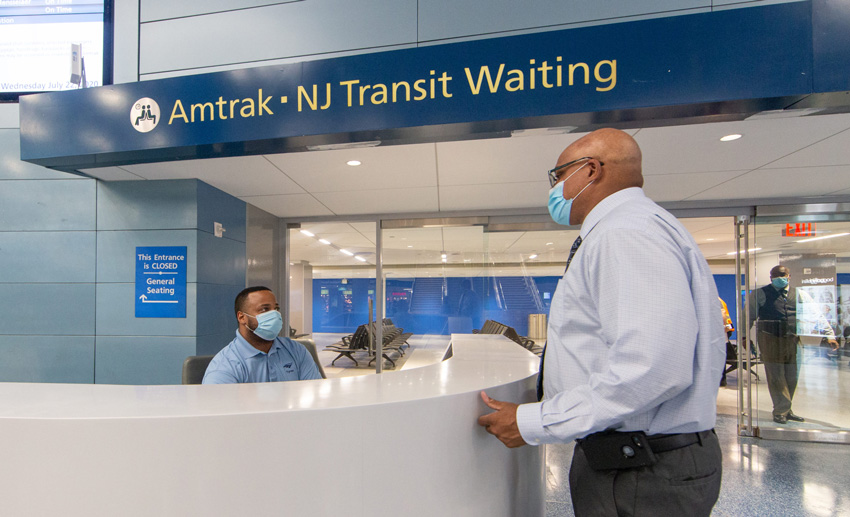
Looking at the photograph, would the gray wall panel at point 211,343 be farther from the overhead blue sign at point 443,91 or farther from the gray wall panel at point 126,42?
the gray wall panel at point 126,42

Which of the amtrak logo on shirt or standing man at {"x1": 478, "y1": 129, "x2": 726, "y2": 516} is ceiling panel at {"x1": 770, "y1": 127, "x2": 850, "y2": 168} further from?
the amtrak logo on shirt

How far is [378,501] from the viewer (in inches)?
34.8

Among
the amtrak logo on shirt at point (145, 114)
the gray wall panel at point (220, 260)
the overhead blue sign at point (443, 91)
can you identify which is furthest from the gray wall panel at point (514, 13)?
the gray wall panel at point (220, 260)

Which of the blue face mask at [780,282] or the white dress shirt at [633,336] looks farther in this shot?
the blue face mask at [780,282]

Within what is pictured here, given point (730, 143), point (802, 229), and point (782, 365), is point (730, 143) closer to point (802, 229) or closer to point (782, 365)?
point (802, 229)

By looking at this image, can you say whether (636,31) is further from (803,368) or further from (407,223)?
(803,368)

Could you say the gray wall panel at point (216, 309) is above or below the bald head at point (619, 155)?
below

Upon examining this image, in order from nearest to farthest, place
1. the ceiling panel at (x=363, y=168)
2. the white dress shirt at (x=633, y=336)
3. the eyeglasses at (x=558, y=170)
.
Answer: the white dress shirt at (x=633, y=336), the eyeglasses at (x=558, y=170), the ceiling panel at (x=363, y=168)

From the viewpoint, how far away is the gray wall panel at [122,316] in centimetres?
356

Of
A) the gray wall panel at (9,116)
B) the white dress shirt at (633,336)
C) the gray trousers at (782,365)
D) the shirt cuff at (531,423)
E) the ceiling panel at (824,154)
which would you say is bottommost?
the gray trousers at (782,365)

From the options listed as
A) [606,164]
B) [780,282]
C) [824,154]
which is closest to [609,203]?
[606,164]

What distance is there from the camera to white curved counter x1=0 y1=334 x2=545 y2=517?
2.55ft

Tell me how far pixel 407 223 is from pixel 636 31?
350 centimetres

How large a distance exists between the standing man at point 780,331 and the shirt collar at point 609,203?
4339mm
